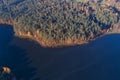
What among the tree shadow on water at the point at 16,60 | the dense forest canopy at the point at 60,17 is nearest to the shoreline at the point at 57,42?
the dense forest canopy at the point at 60,17

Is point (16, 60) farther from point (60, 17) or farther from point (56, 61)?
point (60, 17)

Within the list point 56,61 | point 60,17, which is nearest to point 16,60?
point 56,61

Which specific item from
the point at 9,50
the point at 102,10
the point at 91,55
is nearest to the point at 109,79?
the point at 91,55

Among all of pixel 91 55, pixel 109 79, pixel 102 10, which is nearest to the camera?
pixel 109 79

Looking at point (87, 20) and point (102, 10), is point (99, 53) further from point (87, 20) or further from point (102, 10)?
point (102, 10)

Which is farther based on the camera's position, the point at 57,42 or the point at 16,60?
the point at 57,42

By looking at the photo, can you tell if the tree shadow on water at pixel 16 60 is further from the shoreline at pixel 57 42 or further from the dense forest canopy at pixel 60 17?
the dense forest canopy at pixel 60 17
